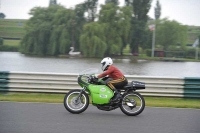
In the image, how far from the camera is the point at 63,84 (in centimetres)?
1118

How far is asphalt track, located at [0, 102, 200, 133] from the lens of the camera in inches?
246

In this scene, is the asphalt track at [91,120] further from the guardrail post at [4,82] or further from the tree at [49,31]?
the tree at [49,31]

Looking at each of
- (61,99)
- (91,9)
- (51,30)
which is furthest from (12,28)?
(61,99)

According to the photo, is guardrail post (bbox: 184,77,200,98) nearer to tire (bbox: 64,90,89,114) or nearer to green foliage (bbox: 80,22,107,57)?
tire (bbox: 64,90,89,114)

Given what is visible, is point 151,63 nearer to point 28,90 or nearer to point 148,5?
point 148,5

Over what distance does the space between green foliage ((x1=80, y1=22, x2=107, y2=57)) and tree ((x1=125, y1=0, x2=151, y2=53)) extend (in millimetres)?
3091

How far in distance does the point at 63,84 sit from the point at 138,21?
2009cm

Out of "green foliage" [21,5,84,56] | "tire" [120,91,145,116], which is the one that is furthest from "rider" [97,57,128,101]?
"green foliage" [21,5,84,56]

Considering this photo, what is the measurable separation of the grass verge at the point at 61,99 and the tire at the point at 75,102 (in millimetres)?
2019

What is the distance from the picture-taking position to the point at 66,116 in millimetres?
7500

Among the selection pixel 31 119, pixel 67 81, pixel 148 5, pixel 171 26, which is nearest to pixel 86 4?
pixel 148 5

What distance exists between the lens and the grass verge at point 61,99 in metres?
9.73

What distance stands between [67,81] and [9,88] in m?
2.14

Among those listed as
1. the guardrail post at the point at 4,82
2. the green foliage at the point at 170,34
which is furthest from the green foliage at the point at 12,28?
the green foliage at the point at 170,34
